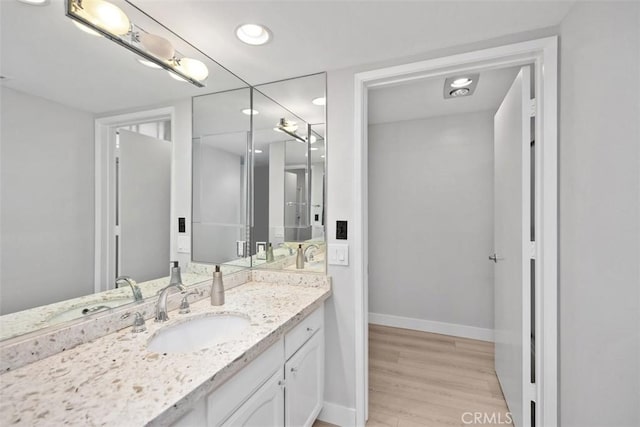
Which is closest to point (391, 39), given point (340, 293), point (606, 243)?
point (606, 243)

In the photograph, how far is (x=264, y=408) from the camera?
3.57 ft

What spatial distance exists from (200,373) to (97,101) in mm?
1064

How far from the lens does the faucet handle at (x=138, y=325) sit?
3.57 feet

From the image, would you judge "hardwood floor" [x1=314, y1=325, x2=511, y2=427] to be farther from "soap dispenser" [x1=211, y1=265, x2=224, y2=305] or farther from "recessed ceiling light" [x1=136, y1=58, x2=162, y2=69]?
"recessed ceiling light" [x1=136, y1=58, x2=162, y2=69]

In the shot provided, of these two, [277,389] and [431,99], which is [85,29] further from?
[431,99]

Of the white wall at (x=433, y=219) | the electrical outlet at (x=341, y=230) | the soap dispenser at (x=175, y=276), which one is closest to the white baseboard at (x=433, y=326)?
the white wall at (x=433, y=219)

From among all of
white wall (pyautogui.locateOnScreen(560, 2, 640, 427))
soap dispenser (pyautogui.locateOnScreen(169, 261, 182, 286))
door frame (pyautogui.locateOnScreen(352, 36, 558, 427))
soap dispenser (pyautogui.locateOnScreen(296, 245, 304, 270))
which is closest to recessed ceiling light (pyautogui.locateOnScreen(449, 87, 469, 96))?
door frame (pyautogui.locateOnScreen(352, 36, 558, 427))

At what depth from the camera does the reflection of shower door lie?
116 cm

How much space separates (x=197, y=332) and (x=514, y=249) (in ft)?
6.03

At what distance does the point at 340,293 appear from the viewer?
5.66 ft

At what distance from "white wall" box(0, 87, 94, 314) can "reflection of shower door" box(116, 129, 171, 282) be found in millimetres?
120

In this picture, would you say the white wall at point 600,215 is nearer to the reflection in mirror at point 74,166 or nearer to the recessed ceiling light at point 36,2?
the reflection in mirror at point 74,166

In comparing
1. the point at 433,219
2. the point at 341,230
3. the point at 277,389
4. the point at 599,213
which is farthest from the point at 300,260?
the point at 433,219

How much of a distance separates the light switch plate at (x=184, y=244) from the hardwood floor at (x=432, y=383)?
4.45 ft
